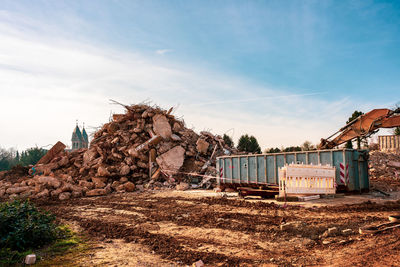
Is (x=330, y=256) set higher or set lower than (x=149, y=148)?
lower

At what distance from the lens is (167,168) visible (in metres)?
18.5

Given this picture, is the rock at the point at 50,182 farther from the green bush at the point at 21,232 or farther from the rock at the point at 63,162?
the green bush at the point at 21,232

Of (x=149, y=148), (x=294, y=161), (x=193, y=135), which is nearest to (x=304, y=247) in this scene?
(x=294, y=161)

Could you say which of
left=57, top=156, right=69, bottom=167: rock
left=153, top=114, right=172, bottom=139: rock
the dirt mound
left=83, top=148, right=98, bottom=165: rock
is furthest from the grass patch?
the dirt mound

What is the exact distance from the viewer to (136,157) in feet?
62.9

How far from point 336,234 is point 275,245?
1.37 meters

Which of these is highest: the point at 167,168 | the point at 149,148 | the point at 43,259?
the point at 149,148

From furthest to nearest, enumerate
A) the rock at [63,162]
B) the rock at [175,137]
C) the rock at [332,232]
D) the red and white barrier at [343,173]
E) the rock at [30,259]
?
1. the rock at [175,137]
2. the rock at [63,162]
3. the red and white barrier at [343,173]
4. the rock at [332,232]
5. the rock at [30,259]

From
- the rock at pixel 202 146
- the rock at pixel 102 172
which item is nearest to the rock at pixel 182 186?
the rock at pixel 202 146

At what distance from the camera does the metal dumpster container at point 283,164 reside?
39.6 ft

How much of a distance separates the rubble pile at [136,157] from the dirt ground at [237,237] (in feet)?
27.0

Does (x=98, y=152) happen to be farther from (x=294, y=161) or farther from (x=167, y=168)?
(x=294, y=161)

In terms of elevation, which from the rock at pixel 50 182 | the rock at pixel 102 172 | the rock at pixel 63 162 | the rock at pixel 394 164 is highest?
the rock at pixel 63 162

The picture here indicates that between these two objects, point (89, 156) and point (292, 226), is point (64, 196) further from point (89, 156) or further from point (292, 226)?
point (292, 226)
